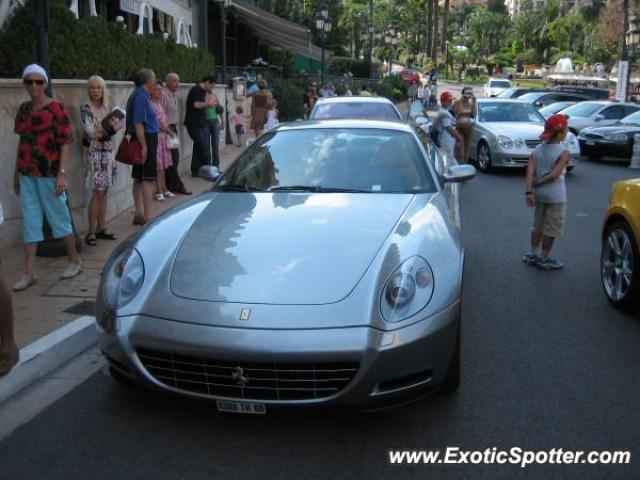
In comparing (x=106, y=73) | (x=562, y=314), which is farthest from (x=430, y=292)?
(x=106, y=73)

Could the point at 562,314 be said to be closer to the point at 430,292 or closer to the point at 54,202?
the point at 430,292

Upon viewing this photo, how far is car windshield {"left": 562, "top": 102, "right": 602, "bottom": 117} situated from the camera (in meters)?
21.3

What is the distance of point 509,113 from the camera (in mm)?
15859

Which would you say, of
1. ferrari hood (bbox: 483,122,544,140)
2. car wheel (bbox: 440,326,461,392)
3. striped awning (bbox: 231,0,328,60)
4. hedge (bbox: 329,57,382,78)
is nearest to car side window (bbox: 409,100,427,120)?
ferrari hood (bbox: 483,122,544,140)

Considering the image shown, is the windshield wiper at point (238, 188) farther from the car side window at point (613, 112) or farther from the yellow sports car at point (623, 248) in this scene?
the car side window at point (613, 112)

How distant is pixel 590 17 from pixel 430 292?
87.9 metres

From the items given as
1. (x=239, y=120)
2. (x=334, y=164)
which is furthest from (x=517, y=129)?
(x=334, y=164)

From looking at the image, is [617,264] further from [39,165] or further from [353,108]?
[353,108]

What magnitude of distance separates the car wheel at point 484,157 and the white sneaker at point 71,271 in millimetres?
10231

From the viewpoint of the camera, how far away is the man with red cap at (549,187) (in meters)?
6.78

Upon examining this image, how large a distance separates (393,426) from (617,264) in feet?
9.68

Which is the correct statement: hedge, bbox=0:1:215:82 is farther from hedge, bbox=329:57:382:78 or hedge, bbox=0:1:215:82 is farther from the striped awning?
hedge, bbox=329:57:382:78

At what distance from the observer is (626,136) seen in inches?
672

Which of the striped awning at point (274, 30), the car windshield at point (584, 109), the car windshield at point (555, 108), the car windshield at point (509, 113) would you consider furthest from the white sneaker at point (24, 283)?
the striped awning at point (274, 30)
